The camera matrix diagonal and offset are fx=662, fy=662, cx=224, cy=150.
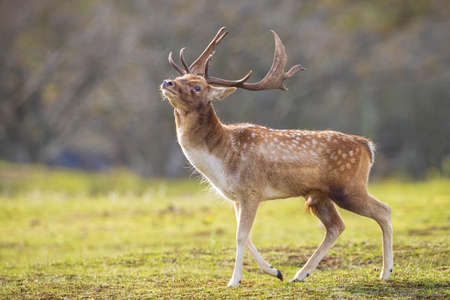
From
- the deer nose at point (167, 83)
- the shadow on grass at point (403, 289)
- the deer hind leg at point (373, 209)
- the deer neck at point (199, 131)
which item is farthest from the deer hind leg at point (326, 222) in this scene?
the deer nose at point (167, 83)

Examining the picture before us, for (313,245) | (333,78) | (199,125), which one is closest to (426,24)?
(333,78)

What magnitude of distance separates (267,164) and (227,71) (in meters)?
24.1

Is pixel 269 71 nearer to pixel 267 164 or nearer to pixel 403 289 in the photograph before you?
pixel 267 164

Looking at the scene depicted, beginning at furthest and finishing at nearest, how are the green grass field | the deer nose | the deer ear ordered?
the deer ear, the deer nose, the green grass field

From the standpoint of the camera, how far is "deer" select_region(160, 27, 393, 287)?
24.7ft

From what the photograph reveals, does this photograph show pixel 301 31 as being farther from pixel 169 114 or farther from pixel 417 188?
pixel 417 188

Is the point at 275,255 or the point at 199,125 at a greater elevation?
the point at 199,125

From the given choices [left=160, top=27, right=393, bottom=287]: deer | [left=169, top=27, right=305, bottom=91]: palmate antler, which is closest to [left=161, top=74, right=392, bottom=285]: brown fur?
[left=160, top=27, right=393, bottom=287]: deer

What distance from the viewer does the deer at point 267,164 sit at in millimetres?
7527

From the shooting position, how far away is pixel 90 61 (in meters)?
31.0

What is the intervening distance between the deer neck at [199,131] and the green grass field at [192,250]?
57.5 inches

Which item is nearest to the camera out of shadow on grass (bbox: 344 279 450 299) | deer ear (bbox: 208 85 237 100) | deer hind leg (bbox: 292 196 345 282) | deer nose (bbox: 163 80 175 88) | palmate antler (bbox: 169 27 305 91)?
shadow on grass (bbox: 344 279 450 299)

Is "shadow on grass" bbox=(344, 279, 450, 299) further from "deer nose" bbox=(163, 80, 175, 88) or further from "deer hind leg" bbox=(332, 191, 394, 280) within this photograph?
"deer nose" bbox=(163, 80, 175, 88)

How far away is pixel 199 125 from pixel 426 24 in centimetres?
3081
